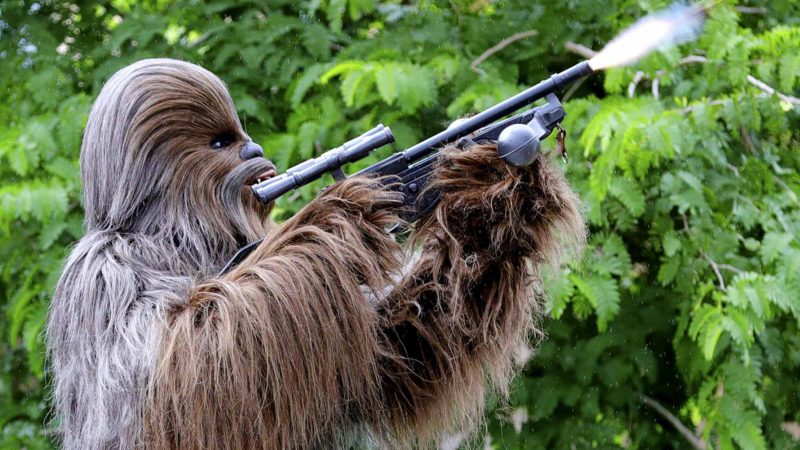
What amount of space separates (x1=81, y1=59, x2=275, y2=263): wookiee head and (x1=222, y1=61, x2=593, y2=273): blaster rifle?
0.18 metres

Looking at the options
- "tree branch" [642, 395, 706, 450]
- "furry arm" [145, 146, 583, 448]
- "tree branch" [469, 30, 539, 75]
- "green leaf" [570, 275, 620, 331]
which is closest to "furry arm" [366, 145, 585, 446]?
"furry arm" [145, 146, 583, 448]

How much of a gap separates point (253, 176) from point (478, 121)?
755 millimetres

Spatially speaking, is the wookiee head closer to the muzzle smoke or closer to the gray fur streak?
the gray fur streak

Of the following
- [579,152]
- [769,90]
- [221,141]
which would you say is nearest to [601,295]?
[579,152]

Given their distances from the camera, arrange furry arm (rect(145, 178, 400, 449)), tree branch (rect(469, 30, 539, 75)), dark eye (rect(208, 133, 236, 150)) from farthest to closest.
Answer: tree branch (rect(469, 30, 539, 75)) → dark eye (rect(208, 133, 236, 150)) → furry arm (rect(145, 178, 400, 449))

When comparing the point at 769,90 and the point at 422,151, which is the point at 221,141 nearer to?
the point at 422,151

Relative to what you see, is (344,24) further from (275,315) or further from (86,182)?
(275,315)

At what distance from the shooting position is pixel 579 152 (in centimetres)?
475

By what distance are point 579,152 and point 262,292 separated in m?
2.47

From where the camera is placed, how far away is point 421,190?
293cm

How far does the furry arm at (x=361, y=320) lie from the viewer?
267cm

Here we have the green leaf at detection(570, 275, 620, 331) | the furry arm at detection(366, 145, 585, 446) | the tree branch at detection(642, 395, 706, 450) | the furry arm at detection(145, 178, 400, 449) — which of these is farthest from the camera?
the tree branch at detection(642, 395, 706, 450)

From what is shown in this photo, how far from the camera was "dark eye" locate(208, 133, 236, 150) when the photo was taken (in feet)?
10.3

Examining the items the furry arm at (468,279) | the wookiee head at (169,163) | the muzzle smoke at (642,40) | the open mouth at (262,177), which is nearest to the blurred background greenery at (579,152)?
the muzzle smoke at (642,40)
